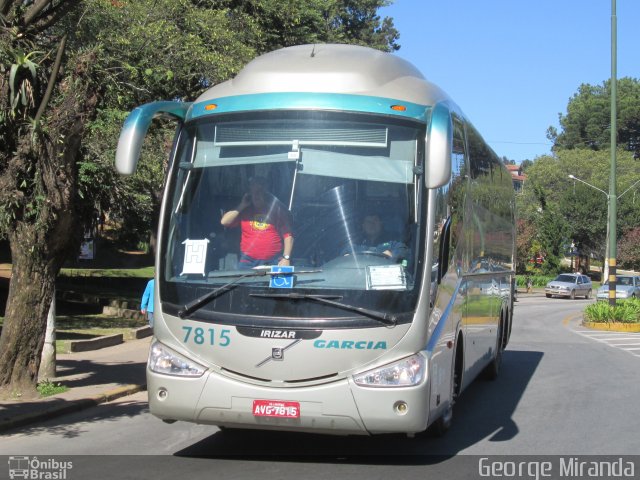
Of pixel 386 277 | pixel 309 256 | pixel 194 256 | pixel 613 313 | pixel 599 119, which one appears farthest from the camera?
pixel 599 119

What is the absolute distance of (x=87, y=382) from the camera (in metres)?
12.2

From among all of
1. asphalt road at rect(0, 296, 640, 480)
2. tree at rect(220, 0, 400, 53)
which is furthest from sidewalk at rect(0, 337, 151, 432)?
tree at rect(220, 0, 400, 53)

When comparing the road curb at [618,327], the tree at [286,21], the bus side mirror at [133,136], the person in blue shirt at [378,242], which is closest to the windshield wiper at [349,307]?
the person in blue shirt at [378,242]

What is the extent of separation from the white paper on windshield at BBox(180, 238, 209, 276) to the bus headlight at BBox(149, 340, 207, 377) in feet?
2.24

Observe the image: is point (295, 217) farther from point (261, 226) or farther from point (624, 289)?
point (624, 289)

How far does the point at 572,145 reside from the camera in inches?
4291

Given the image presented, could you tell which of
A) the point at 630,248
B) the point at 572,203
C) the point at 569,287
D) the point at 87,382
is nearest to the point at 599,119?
the point at 572,203

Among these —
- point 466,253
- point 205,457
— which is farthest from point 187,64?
point 205,457

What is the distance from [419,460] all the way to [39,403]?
16.3 ft

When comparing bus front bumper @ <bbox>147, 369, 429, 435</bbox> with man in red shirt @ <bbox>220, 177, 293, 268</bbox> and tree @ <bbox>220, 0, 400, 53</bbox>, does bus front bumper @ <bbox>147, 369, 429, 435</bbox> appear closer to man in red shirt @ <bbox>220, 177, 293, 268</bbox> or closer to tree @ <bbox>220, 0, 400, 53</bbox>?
man in red shirt @ <bbox>220, 177, 293, 268</bbox>

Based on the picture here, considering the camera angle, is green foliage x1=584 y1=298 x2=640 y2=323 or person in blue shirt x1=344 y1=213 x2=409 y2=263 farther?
green foliage x1=584 y1=298 x2=640 y2=323

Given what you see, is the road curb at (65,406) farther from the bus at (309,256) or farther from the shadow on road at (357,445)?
the bus at (309,256)

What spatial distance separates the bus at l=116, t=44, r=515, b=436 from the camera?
6.67 m

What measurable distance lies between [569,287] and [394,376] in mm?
46564
